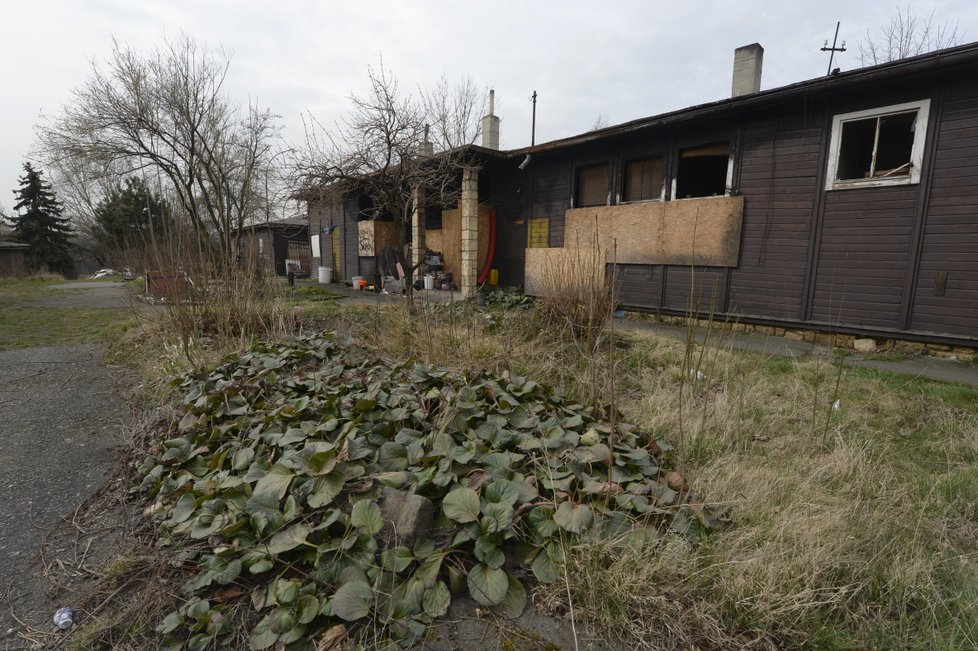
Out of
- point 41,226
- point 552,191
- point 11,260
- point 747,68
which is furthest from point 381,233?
point 41,226

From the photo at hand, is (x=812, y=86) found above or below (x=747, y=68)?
below

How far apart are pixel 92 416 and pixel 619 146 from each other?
8.70 meters

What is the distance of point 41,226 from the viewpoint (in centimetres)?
2644

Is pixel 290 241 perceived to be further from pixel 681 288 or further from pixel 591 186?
pixel 681 288

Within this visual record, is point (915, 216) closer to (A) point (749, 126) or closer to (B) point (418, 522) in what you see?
(A) point (749, 126)

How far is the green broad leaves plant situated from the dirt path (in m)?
0.36

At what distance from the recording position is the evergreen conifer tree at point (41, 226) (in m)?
26.2

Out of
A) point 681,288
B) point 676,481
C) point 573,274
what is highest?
point 573,274

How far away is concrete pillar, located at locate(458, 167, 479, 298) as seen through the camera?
10039mm

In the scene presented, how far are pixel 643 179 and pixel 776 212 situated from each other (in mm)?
2467

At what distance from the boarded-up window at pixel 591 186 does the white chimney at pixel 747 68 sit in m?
2.69

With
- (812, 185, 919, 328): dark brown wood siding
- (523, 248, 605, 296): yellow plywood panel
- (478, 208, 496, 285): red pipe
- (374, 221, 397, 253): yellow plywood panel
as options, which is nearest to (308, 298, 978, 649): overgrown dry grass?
(523, 248, 605, 296): yellow plywood panel

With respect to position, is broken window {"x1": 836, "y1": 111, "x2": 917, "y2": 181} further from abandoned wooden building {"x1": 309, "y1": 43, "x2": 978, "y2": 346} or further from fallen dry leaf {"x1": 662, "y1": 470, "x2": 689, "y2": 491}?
fallen dry leaf {"x1": 662, "y1": 470, "x2": 689, "y2": 491}

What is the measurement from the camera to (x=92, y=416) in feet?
10.3
